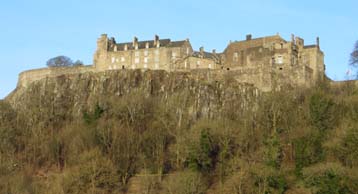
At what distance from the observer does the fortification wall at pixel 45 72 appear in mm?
85812

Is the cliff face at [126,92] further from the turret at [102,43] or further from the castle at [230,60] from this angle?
the turret at [102,43]

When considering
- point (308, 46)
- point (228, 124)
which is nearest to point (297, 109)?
point (228, 124)

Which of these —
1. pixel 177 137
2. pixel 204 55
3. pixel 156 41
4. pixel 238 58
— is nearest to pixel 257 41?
pixel 238 58

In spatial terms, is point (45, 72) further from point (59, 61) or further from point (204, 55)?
point (204, 55)

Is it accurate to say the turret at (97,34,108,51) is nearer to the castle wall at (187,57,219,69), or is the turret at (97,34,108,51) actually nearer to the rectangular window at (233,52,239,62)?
the castle wall at (187,57,219,69)

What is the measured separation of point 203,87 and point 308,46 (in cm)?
1335

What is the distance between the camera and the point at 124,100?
7081 centimetres

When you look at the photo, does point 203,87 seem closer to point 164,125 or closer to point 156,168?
point 164,125

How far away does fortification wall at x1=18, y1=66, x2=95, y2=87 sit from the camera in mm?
85812

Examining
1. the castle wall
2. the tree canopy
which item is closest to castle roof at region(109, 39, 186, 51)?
the castle wall

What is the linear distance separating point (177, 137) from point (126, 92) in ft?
48.8

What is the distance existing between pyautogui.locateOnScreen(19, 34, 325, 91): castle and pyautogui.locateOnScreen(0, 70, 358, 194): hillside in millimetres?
2124

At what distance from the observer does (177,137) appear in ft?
206

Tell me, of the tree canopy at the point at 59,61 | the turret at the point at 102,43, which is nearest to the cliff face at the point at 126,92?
the turret at the point at 102,43
